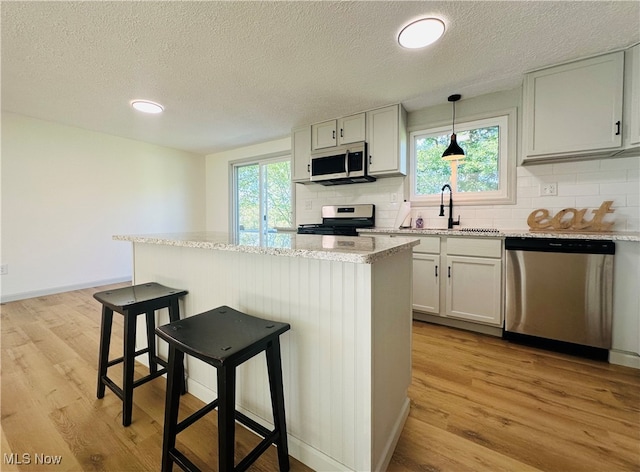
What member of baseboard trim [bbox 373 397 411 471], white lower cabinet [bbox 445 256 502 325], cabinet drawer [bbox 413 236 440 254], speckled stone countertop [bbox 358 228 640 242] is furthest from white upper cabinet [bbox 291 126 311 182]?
baseboard trim [bbox 373 397 411 471]

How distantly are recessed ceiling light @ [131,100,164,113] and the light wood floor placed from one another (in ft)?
7.81

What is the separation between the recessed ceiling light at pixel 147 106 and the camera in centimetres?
284

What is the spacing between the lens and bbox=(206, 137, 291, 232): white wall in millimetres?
→ 4805

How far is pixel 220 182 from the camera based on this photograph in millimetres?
5203

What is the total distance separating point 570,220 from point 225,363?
9.54 feet

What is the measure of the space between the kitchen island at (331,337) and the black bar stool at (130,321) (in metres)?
0.30

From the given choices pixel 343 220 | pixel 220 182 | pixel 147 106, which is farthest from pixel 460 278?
pixel 220 182

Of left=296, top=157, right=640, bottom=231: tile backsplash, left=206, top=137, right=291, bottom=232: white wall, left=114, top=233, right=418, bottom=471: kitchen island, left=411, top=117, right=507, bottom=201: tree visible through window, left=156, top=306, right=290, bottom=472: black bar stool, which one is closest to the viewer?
left=156, top=306, right=290, bottom=472: black bar stool

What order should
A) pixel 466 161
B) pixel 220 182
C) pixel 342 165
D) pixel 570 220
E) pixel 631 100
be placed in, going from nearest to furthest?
pixel 631 100
pixel 570 220
pixel 466 161
pixel 342 165
pixel 220 182

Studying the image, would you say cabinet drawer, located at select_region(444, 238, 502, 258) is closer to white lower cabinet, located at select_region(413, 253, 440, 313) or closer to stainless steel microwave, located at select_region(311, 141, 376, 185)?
white lower cabinet, located at select_region(413, 253, 440, 313)

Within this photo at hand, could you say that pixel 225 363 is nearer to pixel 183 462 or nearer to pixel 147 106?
pixel 183 462

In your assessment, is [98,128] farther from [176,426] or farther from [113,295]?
[176,426]

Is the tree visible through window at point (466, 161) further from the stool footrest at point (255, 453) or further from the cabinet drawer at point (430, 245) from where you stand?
the stool footrest at point (255, 453)
